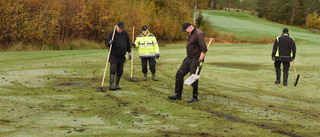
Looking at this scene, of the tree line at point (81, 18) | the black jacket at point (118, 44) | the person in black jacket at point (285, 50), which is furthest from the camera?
the tree line at point (81, 18)

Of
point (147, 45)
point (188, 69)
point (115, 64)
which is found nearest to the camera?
point (188, 69)

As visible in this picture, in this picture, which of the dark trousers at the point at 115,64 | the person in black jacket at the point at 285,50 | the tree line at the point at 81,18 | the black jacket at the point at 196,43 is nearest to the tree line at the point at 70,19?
the tree line at the point at 81,18

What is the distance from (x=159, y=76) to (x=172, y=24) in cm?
3197

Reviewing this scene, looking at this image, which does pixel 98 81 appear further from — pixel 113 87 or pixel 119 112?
pixel 119 112

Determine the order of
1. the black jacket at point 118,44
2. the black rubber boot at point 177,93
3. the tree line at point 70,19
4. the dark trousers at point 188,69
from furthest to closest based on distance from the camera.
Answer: the tree line at point 70,19
the black jacket at point 118,44
the black rubber boot at point 177,93
the dark trousers at point 188,69

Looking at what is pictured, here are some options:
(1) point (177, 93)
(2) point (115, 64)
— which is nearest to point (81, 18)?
(2) point (115, 64)

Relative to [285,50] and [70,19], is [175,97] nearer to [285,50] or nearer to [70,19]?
[285,50]

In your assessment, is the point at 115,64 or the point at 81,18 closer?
the point at 115,64

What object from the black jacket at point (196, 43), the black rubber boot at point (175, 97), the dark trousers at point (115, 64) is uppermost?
the black jacket at point (196, 43)

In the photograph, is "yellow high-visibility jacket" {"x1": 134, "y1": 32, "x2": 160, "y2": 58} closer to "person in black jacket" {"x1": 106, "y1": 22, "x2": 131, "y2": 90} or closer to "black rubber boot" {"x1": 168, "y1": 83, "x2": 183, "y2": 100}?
"person in black jacket" {"x1": 106, "y1": 22, "x2": 131, "y2": 90}

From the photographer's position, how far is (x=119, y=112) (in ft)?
26.8

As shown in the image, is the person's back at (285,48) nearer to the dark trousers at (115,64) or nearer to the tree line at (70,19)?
the dark trousers at (115,64)

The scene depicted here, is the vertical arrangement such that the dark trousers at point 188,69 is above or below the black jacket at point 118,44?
below

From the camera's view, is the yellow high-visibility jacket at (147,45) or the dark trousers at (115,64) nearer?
the dark trousers at (115,64)
